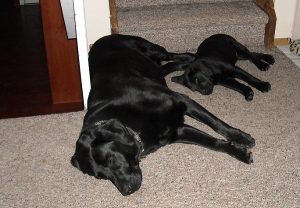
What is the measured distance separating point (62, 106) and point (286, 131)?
1319mm

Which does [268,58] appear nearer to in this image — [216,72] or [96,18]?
[216,72]

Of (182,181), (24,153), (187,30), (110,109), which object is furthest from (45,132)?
(187,30)

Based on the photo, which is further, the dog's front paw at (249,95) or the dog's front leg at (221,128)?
the dog's front paw at (249,95)

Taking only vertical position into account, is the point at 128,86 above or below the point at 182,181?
above

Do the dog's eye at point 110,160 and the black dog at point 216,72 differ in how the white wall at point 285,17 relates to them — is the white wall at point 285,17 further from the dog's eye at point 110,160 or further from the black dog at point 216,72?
the dog's eye at point 110,160

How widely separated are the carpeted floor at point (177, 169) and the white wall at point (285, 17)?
0.93 m

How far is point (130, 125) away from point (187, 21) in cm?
130

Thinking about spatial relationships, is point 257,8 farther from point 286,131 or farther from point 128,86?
point 128,86

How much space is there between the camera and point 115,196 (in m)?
1.72

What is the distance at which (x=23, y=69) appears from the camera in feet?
10.2

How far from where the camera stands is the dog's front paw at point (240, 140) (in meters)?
1.86

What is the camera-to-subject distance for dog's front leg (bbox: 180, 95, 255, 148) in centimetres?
187

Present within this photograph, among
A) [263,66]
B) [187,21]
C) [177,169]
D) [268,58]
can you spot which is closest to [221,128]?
[177,169]

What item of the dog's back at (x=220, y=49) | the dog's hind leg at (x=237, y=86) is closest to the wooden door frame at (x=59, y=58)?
the dog's back at (x=220, y=49)
